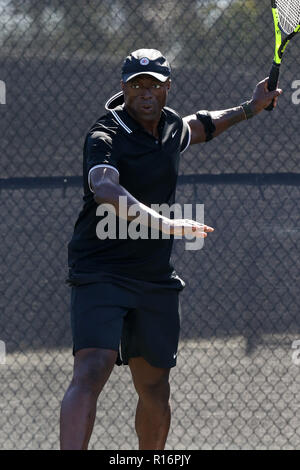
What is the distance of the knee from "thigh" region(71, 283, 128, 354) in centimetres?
4

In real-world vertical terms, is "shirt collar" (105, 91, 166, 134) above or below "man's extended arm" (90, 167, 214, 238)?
above

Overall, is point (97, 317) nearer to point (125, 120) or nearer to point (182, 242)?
point (125, 120)

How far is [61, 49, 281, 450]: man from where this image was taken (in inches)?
122

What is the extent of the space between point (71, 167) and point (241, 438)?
222cm

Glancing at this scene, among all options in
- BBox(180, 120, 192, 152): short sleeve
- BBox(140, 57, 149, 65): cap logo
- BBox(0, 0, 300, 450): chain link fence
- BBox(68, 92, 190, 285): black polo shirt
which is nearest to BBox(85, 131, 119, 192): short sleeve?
BBox(68, 92, 190, 285): black polo shirt

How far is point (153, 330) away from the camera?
3.41 m

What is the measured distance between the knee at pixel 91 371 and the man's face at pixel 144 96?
2.74 ft

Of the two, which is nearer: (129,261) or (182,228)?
(182,228)

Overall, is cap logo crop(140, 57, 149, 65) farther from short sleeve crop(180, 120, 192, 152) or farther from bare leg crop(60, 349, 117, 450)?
bare leg crop(60, 349, 117, 450)

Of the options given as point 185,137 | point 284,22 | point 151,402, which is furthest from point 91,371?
point 284,22

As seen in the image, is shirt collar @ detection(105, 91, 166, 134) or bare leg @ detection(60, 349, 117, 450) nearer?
bare leg @ detection(60, 349, 117, 450)

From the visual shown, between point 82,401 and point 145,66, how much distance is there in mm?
1141

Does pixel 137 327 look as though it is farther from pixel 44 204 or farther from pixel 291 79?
pixel 291 79

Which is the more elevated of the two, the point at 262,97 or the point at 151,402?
the point at 262,97
